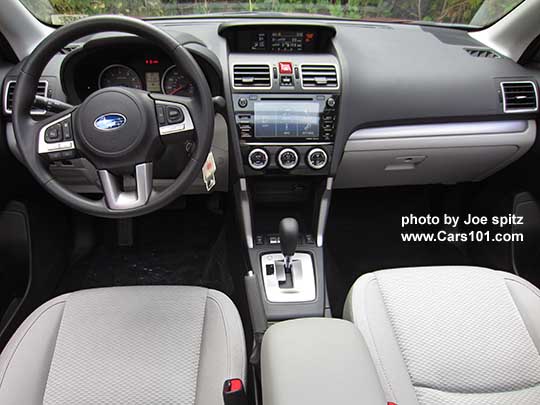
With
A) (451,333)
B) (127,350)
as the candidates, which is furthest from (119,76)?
(451,333)

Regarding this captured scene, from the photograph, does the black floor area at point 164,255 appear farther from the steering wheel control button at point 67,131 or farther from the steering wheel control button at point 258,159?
the steering wheel control button at point 67,131

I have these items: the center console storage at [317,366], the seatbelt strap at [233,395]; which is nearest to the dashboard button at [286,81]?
the center console storage at [317,366]

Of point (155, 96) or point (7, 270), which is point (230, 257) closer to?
point (7, 270)

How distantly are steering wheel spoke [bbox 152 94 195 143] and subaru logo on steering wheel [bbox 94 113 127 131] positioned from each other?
9cm

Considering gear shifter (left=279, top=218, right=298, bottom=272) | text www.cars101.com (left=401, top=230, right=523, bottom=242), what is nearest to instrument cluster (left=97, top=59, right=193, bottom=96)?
gear shifter (left=279, top=218, right=298, bottom=272)

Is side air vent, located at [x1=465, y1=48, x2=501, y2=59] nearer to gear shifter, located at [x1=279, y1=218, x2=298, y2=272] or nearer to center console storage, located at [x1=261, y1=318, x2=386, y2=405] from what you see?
gear shifter, located at [x1=279, y1=218, x2=298, y2=272]

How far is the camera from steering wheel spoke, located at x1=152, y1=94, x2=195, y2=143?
1.06 m

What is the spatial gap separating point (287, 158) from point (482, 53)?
0.85m

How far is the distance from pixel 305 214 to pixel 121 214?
927 mm

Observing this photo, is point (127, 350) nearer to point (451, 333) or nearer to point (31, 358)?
point (31, 358)

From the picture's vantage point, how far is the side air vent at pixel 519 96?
1519 millimetres

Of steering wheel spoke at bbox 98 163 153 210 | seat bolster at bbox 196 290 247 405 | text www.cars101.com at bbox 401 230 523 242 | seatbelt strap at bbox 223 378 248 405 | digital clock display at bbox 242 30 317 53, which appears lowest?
text www.cars101.com at bbox 401 230 523 242

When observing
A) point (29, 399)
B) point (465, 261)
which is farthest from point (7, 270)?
point (465, 261)

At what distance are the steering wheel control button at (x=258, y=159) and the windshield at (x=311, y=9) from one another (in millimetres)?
633
